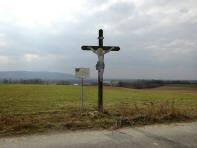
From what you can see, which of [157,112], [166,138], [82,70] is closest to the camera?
[166,138]

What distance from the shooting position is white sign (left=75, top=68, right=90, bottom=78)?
13.6 m

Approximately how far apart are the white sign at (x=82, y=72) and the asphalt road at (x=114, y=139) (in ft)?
13.1

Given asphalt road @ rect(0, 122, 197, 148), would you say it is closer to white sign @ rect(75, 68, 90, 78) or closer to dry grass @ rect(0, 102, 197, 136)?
dry grass @ rect(0, 102, 197, 136)

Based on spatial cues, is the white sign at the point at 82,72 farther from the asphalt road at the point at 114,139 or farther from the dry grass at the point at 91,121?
the asphalt road at the point at 114,139

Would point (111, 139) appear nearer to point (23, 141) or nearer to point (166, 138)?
point (166, 138)

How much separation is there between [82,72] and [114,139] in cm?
530

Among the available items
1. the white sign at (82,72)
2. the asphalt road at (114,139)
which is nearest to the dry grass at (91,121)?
the asphalt road at (114,139)

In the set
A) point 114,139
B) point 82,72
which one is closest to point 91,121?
point 114,139

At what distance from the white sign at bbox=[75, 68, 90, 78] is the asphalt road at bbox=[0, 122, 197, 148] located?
13.1 ft

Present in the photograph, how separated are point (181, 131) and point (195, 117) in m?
2.94

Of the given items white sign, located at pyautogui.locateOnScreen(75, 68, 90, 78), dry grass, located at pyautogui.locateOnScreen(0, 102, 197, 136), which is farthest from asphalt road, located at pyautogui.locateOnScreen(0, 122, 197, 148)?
white sign, located at pyautogui.locateOnScreen(75, 68, 90, 78)

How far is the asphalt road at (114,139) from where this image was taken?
8031 millimetres

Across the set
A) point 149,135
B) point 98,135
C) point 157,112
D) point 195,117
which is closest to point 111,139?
point 98,135

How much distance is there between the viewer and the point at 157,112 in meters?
12.3
